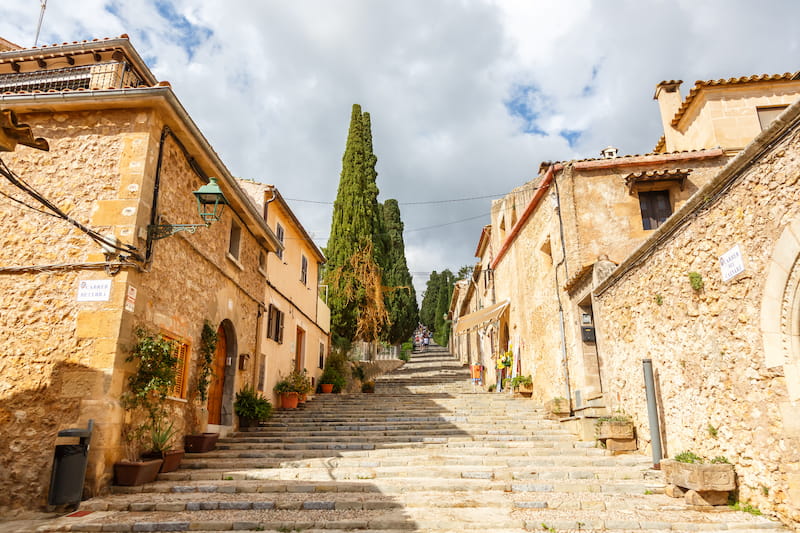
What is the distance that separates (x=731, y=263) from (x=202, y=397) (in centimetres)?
890

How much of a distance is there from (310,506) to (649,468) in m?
5.12

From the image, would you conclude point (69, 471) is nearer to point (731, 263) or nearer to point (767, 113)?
point (731, 263)

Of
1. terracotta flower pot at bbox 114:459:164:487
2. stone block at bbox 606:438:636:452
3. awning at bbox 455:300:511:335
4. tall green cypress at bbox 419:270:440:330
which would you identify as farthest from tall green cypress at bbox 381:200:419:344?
tall green cypress at bbox 419:270:440:330

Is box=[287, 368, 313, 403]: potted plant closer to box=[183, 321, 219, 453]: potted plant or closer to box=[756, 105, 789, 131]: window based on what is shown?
box=[183, 321, 219, 453]: potted plant

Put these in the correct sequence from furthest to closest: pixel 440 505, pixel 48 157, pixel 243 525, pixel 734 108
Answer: pixel 734 108
pixel 48 157
pixel 440 505
pixel 243 525

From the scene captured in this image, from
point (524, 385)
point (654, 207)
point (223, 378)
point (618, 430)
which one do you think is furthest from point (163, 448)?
point (654, 207)

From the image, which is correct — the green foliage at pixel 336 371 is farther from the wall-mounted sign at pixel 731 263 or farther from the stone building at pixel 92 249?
the wall-mounted sign at pixel 731 263

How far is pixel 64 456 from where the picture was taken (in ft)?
21.8

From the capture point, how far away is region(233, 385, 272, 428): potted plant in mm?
11961

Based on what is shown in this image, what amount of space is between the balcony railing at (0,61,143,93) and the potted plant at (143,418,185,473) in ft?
19.6

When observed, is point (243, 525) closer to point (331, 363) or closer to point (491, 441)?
point (491, 441)

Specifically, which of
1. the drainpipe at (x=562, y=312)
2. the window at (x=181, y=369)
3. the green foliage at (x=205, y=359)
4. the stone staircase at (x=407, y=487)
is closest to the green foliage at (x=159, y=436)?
the stone staircase at (x=407, y=487)

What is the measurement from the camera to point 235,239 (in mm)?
12469

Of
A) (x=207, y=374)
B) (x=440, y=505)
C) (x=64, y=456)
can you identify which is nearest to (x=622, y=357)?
(x=440, y=505)
